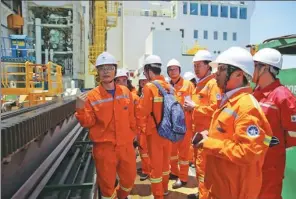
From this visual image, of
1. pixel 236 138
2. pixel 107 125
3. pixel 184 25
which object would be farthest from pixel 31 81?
pixel 184 25

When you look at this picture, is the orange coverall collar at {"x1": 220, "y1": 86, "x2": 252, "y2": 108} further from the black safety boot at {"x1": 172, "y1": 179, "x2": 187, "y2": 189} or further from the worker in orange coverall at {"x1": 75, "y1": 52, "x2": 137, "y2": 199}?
the black safety boot at {"x1": 172, "y1": 179, "x2": 187, "y2": 189}

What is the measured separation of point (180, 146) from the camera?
13.5 feet

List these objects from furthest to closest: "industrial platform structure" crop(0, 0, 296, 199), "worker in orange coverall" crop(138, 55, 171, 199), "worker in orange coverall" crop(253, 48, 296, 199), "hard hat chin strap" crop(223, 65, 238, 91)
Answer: "worker in orange coverall" crop(138, 55, 171, 199), "industrial platform structure" crop(0, 0, 296, 199), "worker in orange coverall" crop(253, 48, 296, 199), "hard hat chin strap" crop(223, 65, 238, 91)

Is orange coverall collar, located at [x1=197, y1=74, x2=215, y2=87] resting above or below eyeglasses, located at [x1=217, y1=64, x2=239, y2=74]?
below

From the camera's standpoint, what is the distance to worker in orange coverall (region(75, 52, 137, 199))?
2.63m

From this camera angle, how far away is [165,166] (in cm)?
341

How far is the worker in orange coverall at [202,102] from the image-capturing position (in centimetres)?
288

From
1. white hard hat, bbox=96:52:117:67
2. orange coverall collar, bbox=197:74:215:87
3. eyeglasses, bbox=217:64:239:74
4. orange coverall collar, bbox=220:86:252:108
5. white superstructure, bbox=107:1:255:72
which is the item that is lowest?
orange coverall collar, bbox=220:86:252:108

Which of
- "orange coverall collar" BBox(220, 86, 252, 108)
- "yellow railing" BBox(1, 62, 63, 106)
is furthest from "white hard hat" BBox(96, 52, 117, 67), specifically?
"yellow railing" BBox(1, 62, 63, 106)

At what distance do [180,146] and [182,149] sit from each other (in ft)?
0.22

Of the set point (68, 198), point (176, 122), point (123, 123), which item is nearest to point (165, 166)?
point (176, 122)

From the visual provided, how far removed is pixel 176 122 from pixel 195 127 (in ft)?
0.78

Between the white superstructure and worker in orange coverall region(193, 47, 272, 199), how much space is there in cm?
2820

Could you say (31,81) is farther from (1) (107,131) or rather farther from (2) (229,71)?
(2) (229,71)
